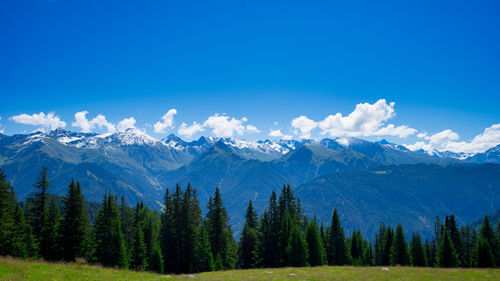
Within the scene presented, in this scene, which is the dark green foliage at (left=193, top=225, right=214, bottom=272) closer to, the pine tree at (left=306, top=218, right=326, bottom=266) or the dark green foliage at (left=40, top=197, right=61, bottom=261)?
the pine tree at (left=306, top=218, right=326, bottom=266)

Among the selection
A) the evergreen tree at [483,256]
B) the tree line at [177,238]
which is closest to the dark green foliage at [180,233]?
the tree line at [177,238]

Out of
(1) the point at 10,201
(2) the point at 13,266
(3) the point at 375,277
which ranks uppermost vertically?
(1) the point at 10,201

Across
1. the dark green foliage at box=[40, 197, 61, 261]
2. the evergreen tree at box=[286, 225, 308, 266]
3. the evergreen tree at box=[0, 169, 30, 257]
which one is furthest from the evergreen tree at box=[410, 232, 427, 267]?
the evergreen tree at box=[0, 169, 30, 257]

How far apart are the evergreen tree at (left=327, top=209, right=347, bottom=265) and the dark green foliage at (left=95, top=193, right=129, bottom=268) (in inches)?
1794

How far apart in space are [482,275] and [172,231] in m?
47.7

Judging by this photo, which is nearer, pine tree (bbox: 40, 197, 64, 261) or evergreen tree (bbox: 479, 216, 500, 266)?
pine tree (bbox: 40, 197, 64, 261)

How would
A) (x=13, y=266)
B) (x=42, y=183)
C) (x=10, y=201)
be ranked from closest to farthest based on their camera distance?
1. (x=13, y=266)
2. (x=10, y=201)
3. (x=42, y=183)

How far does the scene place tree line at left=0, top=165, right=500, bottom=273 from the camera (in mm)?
46594

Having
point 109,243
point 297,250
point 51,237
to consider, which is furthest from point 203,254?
point 51,237

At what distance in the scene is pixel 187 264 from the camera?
55.7m

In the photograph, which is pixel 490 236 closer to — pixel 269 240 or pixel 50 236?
pixel 269 240

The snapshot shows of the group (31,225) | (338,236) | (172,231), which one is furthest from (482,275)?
(31,225)

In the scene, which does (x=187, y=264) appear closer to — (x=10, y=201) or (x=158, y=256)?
(x=158, y=256)

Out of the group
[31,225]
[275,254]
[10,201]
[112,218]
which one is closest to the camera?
[10,201]
